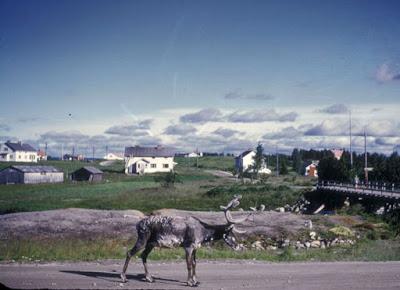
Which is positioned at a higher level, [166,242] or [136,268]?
[166,242]

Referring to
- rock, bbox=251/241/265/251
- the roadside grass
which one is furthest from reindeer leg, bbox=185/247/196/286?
rock, bbox=251/241/265/251

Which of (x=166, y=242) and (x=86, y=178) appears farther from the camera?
(x=86, y=178)

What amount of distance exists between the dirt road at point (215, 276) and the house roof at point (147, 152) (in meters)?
89.8

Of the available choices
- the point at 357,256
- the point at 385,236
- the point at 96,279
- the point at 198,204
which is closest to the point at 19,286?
the point at 96,279

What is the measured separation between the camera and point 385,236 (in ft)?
104

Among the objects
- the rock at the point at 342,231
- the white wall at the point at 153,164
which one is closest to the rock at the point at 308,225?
the rock at the point at 342,231

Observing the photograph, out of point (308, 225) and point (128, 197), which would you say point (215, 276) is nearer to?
point (308, 225)

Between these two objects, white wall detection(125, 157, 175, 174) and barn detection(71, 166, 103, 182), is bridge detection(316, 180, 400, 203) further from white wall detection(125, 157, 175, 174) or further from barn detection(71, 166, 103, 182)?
white wall detection(125, 157, 175, 174)

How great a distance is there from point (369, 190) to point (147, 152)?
6120cm

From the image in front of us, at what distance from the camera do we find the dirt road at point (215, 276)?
541 inches

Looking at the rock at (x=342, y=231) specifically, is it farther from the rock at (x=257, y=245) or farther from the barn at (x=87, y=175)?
the barn at (x=87, y=175)

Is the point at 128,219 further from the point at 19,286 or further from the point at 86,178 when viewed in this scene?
the point at 86,178

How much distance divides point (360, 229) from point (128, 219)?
1578 cm

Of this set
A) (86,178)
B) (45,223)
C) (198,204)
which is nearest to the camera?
(45,223)
